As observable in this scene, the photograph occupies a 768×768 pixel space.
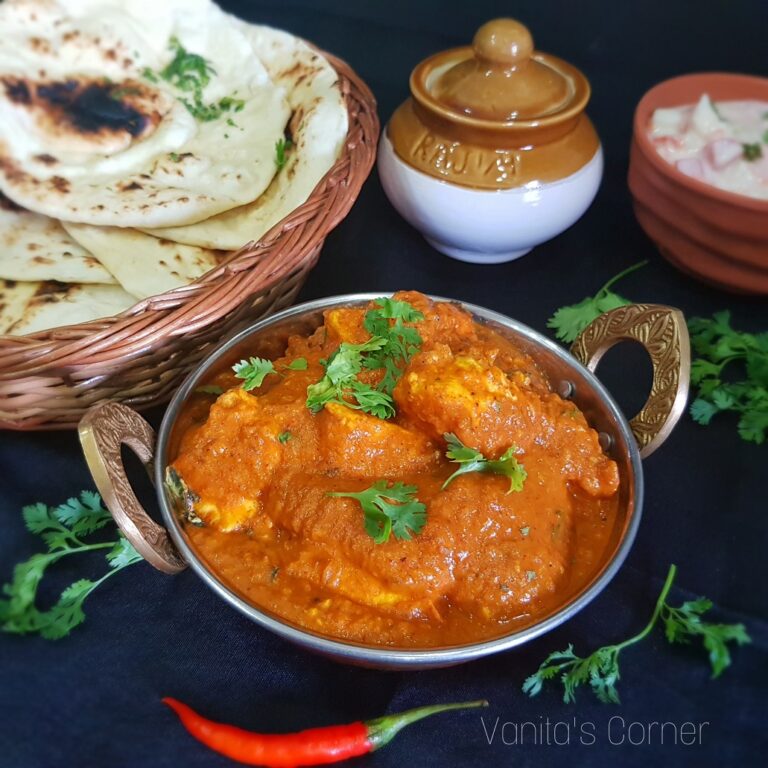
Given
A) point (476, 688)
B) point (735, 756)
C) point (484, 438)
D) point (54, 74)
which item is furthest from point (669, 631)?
point (54, 74)

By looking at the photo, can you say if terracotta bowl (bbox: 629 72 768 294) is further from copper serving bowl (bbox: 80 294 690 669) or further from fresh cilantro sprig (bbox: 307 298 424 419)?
fresh cilantro sprig (bbox: 307 298 424 419)

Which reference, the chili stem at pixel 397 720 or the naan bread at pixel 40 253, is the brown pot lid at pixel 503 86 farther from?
the chili stem at pixel 397 720

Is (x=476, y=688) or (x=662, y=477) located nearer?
(x=476, y=688)

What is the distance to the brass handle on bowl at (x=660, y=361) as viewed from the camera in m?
1.58

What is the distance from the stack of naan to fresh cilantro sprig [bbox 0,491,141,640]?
1.55 feet

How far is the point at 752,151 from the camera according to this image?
7.52 feet

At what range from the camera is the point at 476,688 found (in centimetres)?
149

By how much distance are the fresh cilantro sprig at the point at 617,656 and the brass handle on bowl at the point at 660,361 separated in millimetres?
324

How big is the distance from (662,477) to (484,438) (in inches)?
26.3

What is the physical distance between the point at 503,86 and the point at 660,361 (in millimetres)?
908

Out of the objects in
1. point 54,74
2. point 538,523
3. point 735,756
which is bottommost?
point 735,756

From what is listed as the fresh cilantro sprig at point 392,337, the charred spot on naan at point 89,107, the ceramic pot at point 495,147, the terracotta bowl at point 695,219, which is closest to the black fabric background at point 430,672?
the terracotta bowl at point 695,219

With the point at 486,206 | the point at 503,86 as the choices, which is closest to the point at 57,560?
the point at 486,206

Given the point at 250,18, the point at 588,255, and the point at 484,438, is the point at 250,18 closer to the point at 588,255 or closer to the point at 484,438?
the point at 588,255
